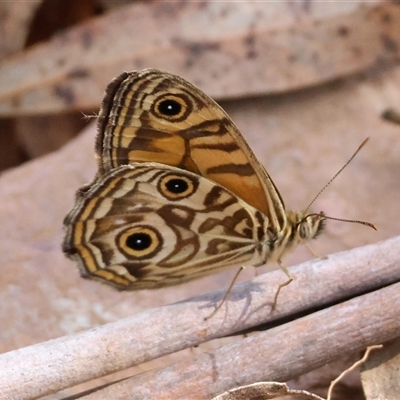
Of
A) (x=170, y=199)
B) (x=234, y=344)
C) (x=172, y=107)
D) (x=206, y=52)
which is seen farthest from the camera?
(x=206, y=52)

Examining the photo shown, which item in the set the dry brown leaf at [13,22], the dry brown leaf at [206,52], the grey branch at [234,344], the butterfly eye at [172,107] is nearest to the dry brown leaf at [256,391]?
the grey branch at [234,344]

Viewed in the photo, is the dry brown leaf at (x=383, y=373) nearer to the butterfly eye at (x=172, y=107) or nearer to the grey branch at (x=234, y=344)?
the grey branch at (x=234, y=344)

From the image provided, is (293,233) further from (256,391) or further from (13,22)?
(13,22)

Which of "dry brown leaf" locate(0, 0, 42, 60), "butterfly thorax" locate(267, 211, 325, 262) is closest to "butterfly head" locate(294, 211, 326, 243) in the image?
"butterfly thorax" locate(267, 211, 325, 262)

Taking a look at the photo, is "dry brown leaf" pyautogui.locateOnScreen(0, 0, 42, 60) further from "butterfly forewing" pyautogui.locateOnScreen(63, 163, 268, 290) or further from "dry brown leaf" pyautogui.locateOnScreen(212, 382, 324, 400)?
"dry brown leaf" pyautogui.locateOnScreen(212, 382, 324, 400)

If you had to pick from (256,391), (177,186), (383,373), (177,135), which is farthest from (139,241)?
(383,373)

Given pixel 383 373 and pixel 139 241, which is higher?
pixel 139 241

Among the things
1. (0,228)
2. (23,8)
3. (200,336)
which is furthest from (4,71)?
(200,336)
